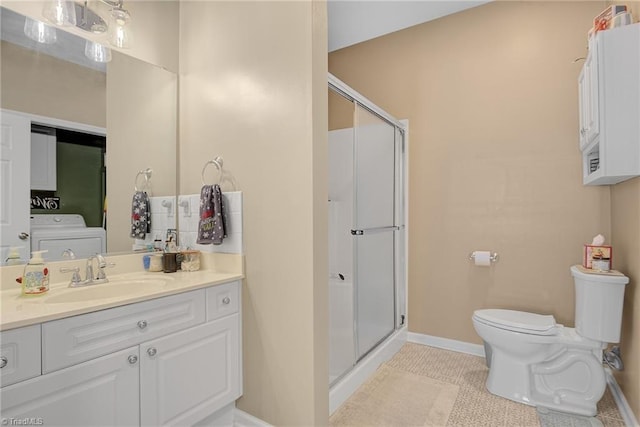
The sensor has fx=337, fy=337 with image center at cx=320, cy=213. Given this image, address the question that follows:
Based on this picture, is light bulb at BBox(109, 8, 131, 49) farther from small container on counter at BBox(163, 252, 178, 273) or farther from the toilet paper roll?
the toilet paper roll

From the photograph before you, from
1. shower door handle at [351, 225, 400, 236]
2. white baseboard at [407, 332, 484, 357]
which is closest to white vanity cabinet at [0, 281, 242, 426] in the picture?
shower door handle at [351, 225, 400, 236]

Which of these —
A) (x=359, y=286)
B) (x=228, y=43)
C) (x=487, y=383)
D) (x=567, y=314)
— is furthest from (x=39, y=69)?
(x=567, y=314)

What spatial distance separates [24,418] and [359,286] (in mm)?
1881

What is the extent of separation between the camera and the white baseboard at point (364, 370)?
198 cm

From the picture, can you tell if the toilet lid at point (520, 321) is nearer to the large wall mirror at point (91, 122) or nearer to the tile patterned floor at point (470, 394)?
the tile patterned floor at point (470, 394)

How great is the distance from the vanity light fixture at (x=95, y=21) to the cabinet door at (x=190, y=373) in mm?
1526

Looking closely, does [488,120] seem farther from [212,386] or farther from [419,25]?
[212,386]

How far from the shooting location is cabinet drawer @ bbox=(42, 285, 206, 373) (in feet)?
3.68

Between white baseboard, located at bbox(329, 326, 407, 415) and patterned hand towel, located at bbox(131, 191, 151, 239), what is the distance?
144cm

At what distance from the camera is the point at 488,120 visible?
2.65 metres

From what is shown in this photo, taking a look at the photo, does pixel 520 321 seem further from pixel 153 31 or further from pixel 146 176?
pixel 153 31

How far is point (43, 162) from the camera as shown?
158 cm

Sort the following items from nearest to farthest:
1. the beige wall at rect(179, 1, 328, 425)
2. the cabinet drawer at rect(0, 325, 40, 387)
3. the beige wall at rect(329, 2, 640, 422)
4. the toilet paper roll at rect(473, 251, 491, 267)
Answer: the cabinet drawer at rect(0, 325, 40, 387)
the beige wall at rect(179, 1, 328, 425)
the beige wall at rect(329, 2, 640, 422)
the toilet paper roll at rect(473, 251, 491, 267)

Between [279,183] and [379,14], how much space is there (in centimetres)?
197
